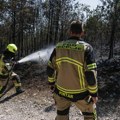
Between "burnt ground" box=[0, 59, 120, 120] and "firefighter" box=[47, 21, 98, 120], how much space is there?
3.41m

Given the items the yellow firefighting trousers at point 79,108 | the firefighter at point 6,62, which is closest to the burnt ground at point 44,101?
the firefighter at point 6,62

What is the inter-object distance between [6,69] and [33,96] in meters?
1.39

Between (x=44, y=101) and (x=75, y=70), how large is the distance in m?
5.47

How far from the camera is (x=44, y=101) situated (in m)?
9.92

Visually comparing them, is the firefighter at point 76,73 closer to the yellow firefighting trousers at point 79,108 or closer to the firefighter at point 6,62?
the yellow firefighting trousers at point 79,108

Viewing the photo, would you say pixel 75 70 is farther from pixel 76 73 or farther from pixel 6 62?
pixel 6 62

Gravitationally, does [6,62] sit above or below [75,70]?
below

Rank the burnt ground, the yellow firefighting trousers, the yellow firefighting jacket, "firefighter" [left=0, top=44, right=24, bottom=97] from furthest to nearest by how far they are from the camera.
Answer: "firefighter" [left=0, top=44, right=24, bottom=97] < the burnt ground < the yellow firefighting trousers < the yellow firefighting jacket

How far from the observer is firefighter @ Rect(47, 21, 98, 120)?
178 inches

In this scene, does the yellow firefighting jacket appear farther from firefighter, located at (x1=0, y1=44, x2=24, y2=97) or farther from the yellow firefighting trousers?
firefighter, located at (x1=0, y1=44, x2=24, y2=97)

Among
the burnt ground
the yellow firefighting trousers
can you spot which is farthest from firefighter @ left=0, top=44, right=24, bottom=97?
the yellow firefighting trousers

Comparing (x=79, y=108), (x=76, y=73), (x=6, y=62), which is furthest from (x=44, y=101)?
(x=76, y=73)

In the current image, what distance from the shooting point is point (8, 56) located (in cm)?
1021

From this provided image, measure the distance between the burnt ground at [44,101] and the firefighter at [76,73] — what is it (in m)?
3.41
